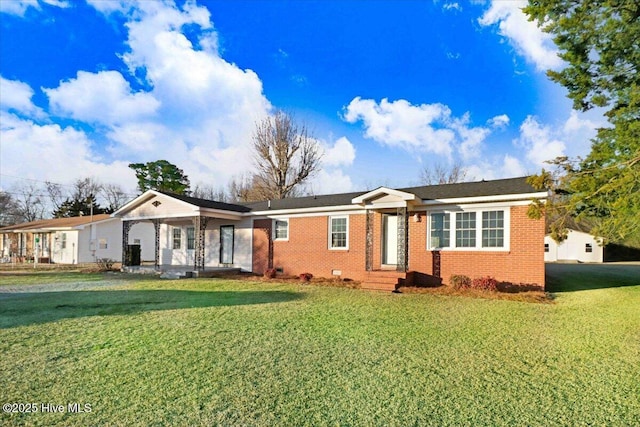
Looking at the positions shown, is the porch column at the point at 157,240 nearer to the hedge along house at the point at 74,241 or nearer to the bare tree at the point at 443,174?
the hedge along house at the point at 74,241

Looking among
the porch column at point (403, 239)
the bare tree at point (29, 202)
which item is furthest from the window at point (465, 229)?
the bare tree at point (29, 202)

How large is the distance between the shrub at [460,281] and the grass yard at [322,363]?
2629 millimetres

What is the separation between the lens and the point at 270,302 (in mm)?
9781

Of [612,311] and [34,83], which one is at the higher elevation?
[34,83]

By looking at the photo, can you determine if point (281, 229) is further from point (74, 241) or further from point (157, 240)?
point (74, 241)

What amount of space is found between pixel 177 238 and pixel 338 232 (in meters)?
10.3

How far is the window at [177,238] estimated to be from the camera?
20625mm

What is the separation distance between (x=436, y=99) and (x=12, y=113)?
82.4ft

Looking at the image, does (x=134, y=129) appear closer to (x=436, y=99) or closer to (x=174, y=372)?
(x=436, y=99)

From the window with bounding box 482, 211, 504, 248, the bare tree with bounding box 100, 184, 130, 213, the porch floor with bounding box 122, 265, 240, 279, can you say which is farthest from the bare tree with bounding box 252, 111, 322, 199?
the bare tree with bounding box 100, 184, 130, 213

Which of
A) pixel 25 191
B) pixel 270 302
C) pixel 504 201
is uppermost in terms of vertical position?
pixel 25 191

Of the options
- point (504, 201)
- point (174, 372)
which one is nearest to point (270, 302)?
point (174, 372)

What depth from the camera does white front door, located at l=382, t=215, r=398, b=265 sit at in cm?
1431

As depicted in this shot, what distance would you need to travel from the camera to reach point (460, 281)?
12.0 meters
